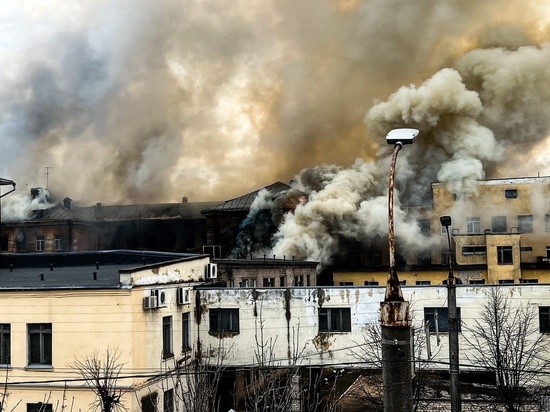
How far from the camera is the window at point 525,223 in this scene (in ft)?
161

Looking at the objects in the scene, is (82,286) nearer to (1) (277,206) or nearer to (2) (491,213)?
(1) (277,206)

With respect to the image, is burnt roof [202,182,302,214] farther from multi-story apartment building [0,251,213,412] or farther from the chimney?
multi-story apartment building [0,251,213,412]

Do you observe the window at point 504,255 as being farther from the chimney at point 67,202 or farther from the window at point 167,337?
the chimney at point 67,202

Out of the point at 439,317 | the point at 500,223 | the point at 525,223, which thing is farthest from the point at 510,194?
the point at 439,317

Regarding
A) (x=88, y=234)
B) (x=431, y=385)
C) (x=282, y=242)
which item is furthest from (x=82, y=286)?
(x=88, y=234)

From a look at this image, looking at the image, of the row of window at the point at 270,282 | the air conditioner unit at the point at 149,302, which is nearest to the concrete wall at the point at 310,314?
the air conditioner unit at the point at 149,302

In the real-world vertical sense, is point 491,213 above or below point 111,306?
above

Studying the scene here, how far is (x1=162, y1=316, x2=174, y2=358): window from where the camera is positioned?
2097 centimetres

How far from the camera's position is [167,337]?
21.4 m

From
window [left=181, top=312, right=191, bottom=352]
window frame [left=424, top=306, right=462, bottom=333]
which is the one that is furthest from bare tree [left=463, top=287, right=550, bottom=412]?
window [left=181, top=312, right=191, bottom=352]

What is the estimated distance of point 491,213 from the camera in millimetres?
49469

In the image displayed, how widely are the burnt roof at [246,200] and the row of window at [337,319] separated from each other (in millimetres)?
28993

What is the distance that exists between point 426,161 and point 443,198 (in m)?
3.70

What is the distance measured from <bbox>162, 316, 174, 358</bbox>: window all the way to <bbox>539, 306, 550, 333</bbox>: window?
13.0 metres
